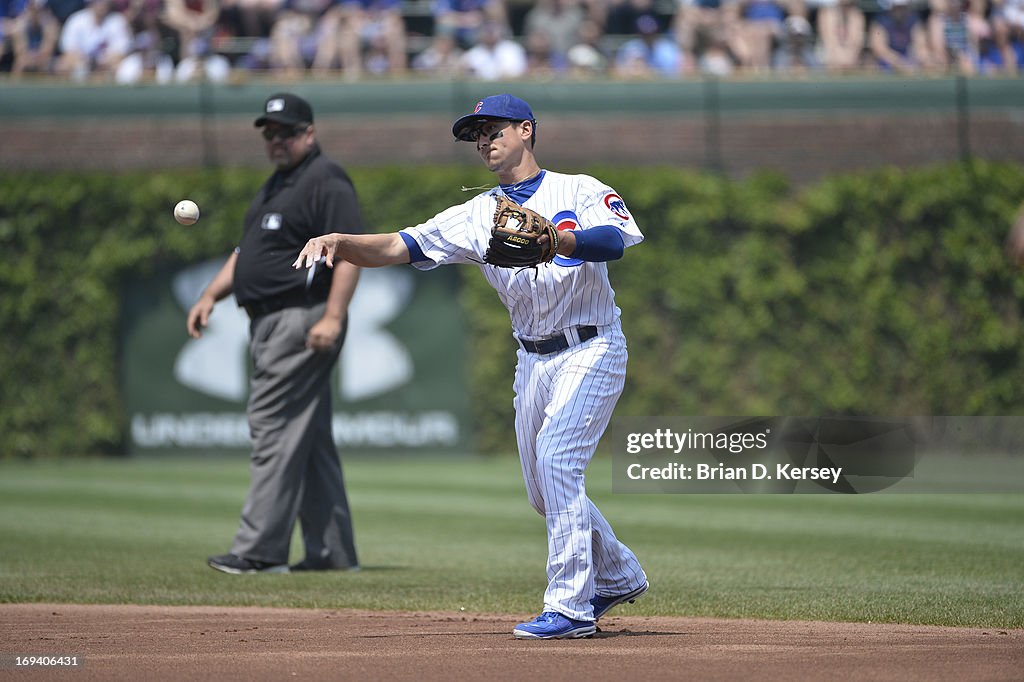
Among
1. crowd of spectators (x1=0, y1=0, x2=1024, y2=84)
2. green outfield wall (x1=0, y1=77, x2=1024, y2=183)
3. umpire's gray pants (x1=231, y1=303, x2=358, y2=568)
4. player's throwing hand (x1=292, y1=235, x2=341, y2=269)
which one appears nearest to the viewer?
player's throwing hand (x1=292, y1=235, x2=341, y2=269)

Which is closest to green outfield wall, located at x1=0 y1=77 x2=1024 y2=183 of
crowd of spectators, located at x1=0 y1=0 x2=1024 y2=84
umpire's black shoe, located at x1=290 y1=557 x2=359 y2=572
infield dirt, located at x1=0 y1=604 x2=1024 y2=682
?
crowd of spectators, located at x1=0 y1=0 x2=1024 y2=84

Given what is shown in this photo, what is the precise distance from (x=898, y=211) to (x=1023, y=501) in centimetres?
572

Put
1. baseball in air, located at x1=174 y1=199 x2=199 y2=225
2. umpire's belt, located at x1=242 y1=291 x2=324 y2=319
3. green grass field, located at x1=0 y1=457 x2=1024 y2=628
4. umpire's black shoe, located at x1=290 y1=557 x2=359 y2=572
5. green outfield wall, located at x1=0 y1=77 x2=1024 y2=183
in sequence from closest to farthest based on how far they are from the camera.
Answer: baseball in air, located at x1=174 y1=199 x2=199 y2=225 < green grass field, located at x1=0 y1=457 x2=1024 y2=628 < umpire's belt, located at x1=242 y1=291 x2=324 y2=319 < umpire's black shoe, located at x1=290 y1=557 x2=359 y2=572 < green outfield wall, located at x1=0 y1=77 x2=1024 y2=183

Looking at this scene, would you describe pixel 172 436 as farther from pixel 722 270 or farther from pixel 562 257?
pixel 562 257

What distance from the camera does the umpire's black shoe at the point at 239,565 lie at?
7.48m

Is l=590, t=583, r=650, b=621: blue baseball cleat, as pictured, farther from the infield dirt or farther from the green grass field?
the green grass field

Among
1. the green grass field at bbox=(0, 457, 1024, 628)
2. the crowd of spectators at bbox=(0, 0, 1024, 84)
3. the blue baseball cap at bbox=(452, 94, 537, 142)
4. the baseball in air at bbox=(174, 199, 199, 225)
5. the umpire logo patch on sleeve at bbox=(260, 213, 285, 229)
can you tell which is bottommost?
the green grass field at bbox=(0, 457, 1024, 628)

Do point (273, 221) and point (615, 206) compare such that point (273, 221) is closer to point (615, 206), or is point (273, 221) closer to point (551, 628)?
point (615, 206)

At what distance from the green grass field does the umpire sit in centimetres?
28

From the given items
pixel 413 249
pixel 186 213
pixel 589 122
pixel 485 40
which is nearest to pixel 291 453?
pixel 186 213

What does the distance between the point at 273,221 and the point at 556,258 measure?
→ 2656mm

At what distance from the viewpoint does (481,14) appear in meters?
18.4

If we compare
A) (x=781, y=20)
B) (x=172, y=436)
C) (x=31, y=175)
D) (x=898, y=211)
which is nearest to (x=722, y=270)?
(x=898, y=211)

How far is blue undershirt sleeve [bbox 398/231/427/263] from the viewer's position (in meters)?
5.61
